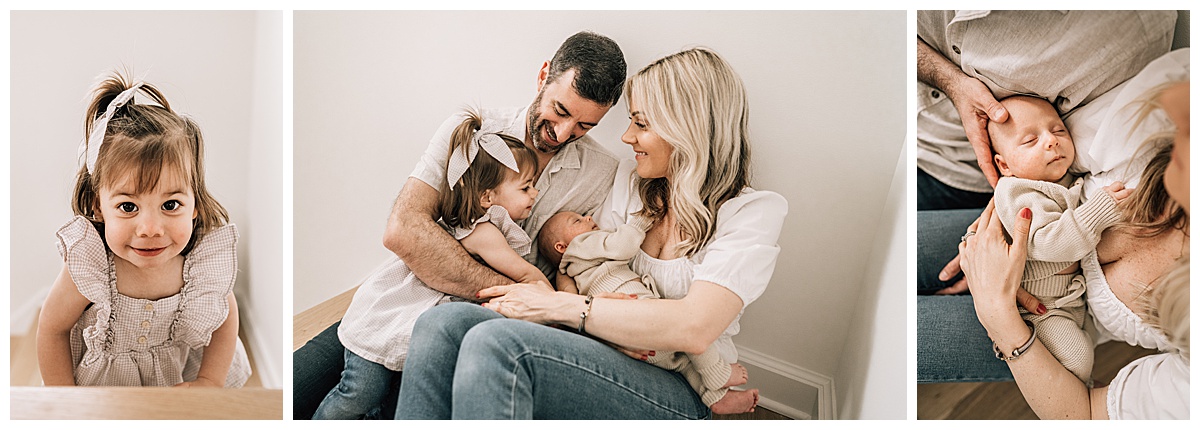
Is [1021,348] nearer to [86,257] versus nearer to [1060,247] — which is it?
[1060,247]

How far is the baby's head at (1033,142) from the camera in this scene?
1.44 m

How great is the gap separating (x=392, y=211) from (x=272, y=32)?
1.47 feet

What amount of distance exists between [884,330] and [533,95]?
89 centimetres

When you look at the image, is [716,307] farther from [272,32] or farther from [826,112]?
[272,32]

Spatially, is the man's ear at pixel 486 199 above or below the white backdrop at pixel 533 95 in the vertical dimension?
below

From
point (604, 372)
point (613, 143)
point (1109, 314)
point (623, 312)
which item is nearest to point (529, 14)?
point (613, 143)

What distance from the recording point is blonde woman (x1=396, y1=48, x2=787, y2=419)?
1383 millimetres

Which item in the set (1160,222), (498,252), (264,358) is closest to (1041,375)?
(1160,222)

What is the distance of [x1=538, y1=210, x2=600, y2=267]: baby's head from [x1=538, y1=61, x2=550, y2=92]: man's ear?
27 centimetres

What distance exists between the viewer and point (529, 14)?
5.09 feet

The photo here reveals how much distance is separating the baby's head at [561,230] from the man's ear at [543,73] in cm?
27

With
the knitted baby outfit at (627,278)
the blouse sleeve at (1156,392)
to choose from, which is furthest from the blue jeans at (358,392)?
the blouse sleeve at (1156,392)

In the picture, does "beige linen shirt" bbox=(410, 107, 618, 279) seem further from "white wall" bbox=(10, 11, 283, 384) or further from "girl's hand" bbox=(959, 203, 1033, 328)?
"girl's hand" bbox=(959, 203, 1033, 328)

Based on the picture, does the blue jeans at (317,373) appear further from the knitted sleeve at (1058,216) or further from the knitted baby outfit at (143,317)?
the knitted sleeve at (1058,216)
